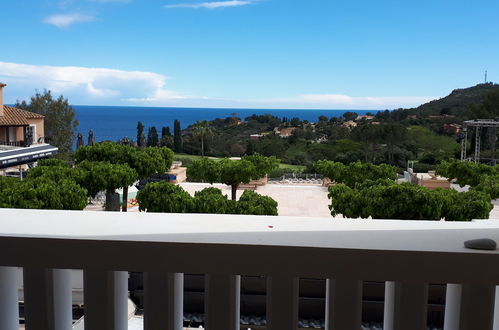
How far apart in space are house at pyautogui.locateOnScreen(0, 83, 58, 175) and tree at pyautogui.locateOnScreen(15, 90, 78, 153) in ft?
17.2

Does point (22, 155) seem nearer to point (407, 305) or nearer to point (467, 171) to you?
point (467, 171)

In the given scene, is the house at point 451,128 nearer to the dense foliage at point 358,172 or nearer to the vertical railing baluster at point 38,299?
the dense foliage at point 358,172

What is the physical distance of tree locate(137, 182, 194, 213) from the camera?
859 centimetres

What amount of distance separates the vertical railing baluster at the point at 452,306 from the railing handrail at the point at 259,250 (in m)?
0.04

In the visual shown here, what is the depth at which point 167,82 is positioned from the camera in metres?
68.8

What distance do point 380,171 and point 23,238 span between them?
43.8 feet

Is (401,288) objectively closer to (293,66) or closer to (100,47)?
(100,47)

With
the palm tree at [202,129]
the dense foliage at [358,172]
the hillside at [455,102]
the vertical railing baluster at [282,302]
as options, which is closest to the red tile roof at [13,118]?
the palm tree at [202,129]

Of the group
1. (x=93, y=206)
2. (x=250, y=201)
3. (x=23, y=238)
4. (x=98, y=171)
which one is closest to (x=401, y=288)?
(x=23, y=238)

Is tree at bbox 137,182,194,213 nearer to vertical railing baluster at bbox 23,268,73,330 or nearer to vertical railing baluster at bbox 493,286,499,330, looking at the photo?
vertical railing baluster at bbox 23,268,73,330

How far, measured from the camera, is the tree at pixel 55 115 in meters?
28.3

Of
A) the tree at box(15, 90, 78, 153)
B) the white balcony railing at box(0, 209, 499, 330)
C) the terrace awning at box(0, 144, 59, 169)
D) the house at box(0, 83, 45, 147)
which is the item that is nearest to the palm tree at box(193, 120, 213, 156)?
the tree at box(15, 90, 78, 153)

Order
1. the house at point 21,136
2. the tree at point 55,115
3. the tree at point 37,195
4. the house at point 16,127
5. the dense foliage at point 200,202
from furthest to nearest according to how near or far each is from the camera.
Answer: the tree at point 55,115 → the house at point 16,127 → the house at point 21,136 → the dense foliage at point 200,202 → the tree at point 37,195

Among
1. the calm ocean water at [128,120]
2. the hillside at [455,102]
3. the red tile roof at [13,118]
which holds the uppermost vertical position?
the hillside at [455,102]
